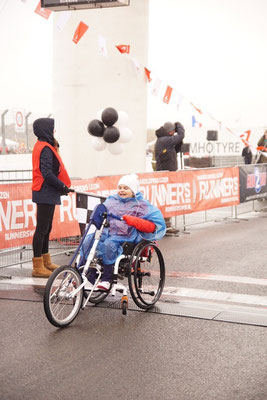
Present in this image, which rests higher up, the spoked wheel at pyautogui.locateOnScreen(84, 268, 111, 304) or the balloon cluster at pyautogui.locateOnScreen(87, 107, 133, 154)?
the balloon cluster at pyautogui.locateOnScreen(87, 107, 133, 154)

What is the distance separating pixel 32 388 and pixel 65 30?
32.1 ft

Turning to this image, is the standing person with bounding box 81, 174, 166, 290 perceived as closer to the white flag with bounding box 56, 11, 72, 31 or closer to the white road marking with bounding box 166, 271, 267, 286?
the white road marking with bounding box 166, 271, 267, 286

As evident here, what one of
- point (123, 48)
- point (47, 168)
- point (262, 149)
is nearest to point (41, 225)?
point (47, 168)

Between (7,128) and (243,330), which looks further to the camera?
(7,128)

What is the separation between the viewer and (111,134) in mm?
12742

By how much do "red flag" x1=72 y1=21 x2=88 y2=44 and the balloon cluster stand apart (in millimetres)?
1445

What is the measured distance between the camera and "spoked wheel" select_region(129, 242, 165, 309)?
6332 mm

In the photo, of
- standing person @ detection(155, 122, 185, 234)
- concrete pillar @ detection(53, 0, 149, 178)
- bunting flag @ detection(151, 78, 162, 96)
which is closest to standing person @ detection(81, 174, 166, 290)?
standing person @ detection(155, 122, 185, 234)

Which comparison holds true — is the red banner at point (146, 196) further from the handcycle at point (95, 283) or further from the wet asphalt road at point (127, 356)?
the handcycle at point (95, 283)

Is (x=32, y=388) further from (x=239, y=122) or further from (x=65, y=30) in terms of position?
(x=239, y=122)

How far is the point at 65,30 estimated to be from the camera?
13.0 meters

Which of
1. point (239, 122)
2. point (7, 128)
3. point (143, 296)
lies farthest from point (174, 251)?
point (239, 122)

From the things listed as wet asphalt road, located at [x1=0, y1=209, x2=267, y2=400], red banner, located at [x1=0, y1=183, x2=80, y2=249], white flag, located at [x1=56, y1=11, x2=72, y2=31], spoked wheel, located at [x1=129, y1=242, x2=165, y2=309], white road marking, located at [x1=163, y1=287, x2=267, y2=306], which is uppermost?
white flag, located at [x1=56, y1=11, x2=72, y2=31]

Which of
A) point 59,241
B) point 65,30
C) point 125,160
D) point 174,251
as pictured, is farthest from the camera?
point 125,160
